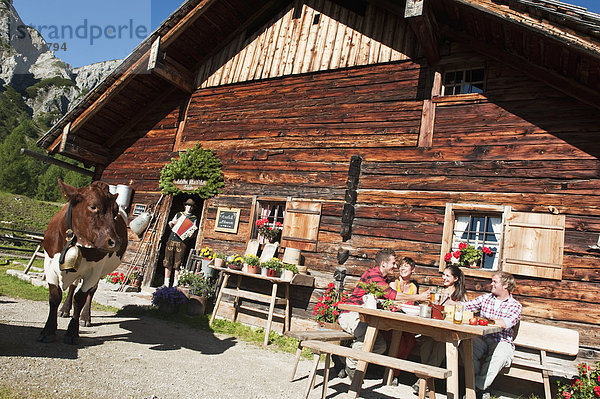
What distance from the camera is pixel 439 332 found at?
4.25m

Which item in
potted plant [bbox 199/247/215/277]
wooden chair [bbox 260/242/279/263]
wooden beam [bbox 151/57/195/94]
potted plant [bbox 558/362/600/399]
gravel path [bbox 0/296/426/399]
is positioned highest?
wooden beam [bbox 151/57/195/94]

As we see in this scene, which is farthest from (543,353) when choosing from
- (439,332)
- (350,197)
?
(350,197)

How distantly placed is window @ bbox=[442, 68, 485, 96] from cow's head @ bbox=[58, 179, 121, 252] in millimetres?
6127

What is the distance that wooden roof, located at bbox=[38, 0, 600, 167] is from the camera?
18.5ft

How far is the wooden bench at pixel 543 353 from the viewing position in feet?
16.9

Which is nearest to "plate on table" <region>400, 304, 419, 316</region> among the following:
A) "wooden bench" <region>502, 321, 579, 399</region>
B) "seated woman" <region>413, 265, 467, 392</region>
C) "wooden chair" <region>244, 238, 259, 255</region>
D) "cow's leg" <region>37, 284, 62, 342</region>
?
"seated woman" <region>413, 265, 467, 392</region>

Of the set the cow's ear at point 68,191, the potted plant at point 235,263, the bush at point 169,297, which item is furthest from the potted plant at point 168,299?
the cow's ear at point 68,191

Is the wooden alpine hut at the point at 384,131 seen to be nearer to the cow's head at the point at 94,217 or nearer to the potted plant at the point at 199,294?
the potted plant at the point at 199,294

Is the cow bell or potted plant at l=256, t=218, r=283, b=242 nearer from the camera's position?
the cow bell

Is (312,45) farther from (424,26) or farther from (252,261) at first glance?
(252,261)

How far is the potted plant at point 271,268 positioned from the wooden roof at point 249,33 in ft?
16.0

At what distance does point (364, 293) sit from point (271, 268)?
8.63ft

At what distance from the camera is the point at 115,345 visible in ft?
17.5

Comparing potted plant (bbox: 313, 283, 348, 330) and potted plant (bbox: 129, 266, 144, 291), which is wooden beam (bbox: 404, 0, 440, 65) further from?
potted plant (bbox: 129, 266, 144, 291)
